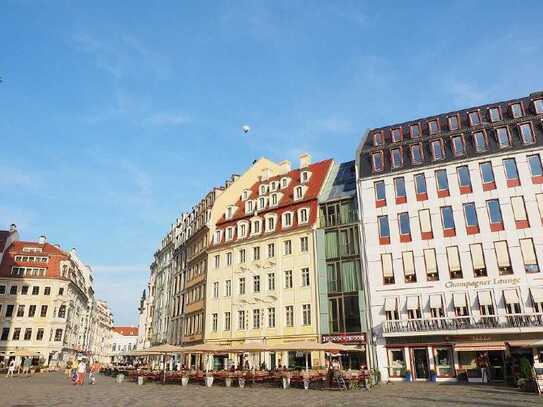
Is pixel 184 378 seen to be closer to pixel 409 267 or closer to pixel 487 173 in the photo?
pixel 409 267

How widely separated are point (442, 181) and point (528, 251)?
835cm

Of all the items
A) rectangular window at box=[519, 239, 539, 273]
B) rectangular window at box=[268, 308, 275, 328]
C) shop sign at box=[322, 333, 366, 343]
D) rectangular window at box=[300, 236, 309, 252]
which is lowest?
shop sign at box=[322, 333, 366, 343]

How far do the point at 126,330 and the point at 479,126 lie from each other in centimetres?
15876

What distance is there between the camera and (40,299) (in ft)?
228

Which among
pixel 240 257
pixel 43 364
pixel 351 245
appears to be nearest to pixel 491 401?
pixel 351 245

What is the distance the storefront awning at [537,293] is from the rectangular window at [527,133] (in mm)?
11470

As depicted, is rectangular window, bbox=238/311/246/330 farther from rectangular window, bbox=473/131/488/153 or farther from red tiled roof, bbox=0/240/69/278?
red tiled roof, bbox=0/240/69/278

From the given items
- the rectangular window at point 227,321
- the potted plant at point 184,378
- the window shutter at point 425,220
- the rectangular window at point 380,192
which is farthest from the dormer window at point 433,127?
the potted plant at point 184,378

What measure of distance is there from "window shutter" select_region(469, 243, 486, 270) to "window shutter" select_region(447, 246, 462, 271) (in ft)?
3.51

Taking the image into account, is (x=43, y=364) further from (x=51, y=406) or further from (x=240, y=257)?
(x=51, y=406)

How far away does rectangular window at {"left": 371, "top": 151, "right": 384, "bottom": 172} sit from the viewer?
4034cm

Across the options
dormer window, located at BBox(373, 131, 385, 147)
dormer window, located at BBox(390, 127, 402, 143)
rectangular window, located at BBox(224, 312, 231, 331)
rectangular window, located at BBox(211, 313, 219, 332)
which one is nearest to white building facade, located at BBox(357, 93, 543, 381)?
dormer window, located at BBox(390, 127, 402, 143)

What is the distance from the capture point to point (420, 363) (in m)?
34.0

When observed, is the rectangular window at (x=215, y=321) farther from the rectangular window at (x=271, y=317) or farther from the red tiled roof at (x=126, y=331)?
the red tiled roof at (x=126, y=331)
